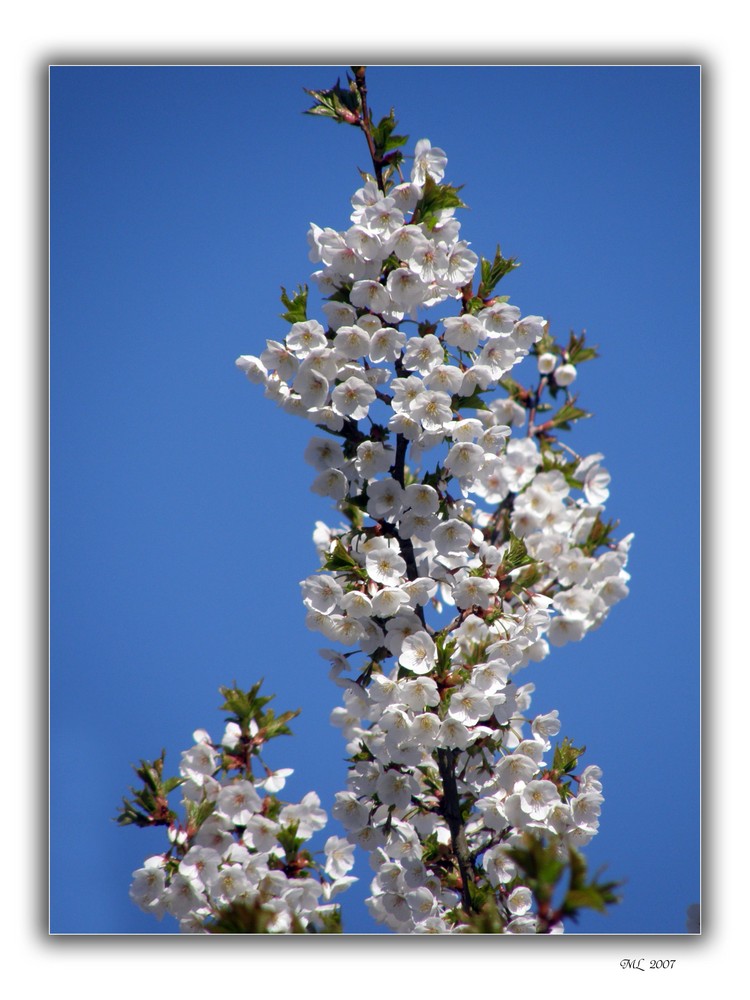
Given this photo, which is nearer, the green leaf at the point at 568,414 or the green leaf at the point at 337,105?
the green leaf at the point at 337,105

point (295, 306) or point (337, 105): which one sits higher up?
point (337, 105)

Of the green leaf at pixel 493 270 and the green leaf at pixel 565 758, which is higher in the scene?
the green leaf at pixel 493 270

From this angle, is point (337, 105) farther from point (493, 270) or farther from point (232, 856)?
point (232, 856)

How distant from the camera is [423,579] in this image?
6.36 ft

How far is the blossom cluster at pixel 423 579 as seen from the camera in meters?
1.97

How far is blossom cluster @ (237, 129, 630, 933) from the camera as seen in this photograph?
197 cm

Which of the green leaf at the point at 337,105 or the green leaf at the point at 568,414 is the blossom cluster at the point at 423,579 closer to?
the green leaf at the point at 337,105

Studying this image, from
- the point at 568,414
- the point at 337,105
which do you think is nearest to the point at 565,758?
the point at 568,414

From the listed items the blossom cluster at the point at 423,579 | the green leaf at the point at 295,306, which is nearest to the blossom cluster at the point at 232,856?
the blossom cluster at the point at 423,579

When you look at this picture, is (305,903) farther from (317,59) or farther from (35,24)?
(35,24)

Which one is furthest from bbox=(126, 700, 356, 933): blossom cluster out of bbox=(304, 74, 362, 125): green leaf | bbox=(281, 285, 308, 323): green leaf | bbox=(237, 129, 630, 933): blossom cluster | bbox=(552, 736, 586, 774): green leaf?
bbox=(304, 74, 362, 125): green leaf

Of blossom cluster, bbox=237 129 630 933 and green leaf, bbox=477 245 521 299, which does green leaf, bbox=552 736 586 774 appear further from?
green leaf, bbox=477 245 521 299

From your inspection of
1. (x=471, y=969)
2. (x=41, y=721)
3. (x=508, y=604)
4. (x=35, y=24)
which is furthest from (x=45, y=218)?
(x=471, y=969)

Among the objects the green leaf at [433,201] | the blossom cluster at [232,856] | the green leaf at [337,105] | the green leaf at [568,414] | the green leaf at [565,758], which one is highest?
the green leaf at [337,105]
